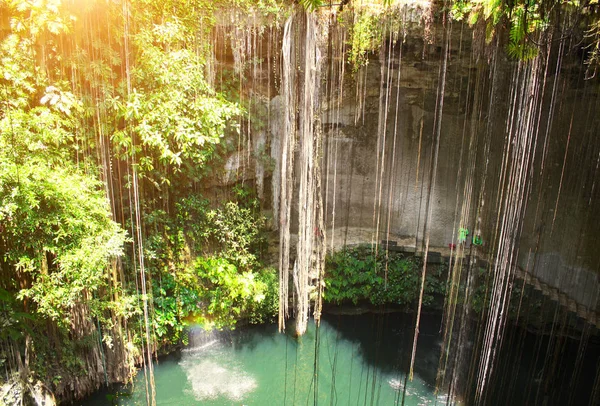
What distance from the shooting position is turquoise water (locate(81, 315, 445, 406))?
20.3 feet

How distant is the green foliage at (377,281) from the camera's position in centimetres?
837

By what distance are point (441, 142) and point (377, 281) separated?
131 inches

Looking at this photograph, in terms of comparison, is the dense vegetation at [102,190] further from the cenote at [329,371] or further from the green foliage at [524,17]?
the green foliage at [524,17]

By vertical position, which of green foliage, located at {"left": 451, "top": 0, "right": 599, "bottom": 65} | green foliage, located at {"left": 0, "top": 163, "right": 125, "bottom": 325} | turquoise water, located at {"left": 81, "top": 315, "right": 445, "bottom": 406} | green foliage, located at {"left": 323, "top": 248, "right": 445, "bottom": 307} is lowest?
turquoise water, located at {"left": 81, "top": 315, "right": 445, "bottom": 406}

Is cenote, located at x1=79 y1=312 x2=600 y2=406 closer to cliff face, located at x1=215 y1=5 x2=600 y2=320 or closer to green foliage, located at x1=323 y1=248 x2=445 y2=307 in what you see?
green foliage, located at x1=323 y1=248 x2=445 y2=307

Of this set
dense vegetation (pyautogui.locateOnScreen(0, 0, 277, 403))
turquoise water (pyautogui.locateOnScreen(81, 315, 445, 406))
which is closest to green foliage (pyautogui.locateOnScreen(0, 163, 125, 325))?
dense vegetation (pyautogui.locateOnScreen(0, 0, 277, 403))

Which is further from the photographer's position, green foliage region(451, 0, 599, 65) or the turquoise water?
the turquoise water

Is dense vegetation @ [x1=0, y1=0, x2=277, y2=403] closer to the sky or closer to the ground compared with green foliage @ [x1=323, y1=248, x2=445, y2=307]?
closer to the sky

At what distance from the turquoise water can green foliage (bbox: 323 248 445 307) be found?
0.45m

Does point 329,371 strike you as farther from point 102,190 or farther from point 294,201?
point 102,190

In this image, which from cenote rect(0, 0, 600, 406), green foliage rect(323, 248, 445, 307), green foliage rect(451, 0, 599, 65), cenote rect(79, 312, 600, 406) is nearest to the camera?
green foliage rect(451, 0, 599, 65)

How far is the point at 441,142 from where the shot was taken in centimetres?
878

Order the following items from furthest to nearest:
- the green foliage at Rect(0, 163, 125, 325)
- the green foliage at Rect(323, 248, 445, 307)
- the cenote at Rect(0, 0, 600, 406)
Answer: the green foliage at Rect(323, 248, 445, 307), the cenote at Rect(0, 0, 600, 406), the green foliage at Rect(0, 163, 125, 325)

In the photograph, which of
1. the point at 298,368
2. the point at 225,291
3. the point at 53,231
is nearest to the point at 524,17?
the point at 53,231
